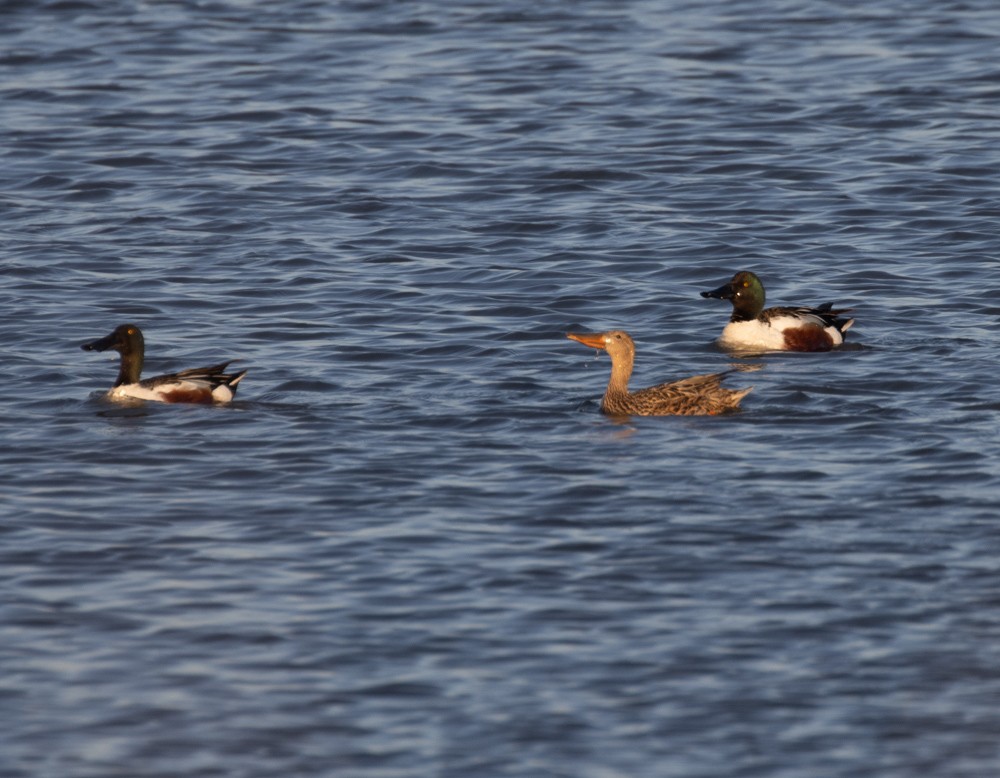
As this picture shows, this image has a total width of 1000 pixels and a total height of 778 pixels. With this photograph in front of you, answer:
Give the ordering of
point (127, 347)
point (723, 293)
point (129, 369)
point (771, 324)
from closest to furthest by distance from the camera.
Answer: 1. point (129, 369)
2. point (127, 347)
3. point (771, 324)
4. point (723, 293)

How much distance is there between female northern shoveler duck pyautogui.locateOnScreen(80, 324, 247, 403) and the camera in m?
14.1

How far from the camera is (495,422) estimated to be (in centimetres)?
1384

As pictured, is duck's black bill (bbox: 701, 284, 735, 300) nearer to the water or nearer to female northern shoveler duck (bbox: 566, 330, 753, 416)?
the water

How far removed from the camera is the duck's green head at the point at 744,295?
1684 centimetres

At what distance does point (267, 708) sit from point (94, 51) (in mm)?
22238

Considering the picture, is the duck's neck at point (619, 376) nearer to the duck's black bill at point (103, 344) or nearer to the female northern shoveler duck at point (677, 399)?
the female northern shoveler duck at point (677, 399)

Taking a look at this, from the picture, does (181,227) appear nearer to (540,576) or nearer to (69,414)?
(69,414)

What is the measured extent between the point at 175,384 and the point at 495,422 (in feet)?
8.32

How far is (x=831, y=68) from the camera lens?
27797mm

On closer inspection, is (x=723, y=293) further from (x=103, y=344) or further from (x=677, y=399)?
(x=103, y=344)

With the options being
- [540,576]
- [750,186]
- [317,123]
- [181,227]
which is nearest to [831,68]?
[750,186]

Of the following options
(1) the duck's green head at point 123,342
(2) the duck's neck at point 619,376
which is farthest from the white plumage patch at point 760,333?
(1) the duck's green head at point 123,342

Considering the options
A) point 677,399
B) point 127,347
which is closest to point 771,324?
point 677,399

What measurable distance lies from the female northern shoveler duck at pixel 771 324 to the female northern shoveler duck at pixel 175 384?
465 cm
